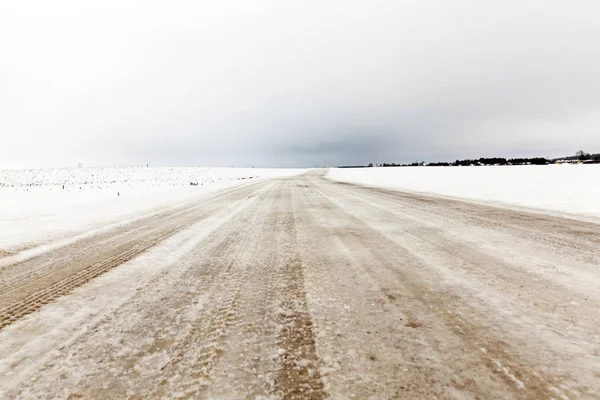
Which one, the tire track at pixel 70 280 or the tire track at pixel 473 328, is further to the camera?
the tire track at pixel 70 280

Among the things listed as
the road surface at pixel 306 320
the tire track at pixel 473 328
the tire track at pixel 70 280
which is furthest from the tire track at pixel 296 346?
the tire track at pixel 70 280

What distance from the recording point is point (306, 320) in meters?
2.34

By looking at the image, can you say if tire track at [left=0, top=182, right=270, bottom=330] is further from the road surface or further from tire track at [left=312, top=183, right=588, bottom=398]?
tire track at [left=312, top=183, right=588, bottom=398]

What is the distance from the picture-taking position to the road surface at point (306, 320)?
65.2 inches

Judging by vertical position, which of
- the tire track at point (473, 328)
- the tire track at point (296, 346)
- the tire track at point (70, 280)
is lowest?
the tire track at point (473, 328)

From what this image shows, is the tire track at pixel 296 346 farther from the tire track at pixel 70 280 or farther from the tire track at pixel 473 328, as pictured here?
the tire track at pixel 70 280

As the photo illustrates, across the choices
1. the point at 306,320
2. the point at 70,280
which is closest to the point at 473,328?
the point at 306,320

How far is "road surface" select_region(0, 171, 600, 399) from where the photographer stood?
1.66m

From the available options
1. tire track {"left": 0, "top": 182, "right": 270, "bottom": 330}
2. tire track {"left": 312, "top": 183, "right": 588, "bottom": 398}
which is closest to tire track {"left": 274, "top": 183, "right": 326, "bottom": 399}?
tire track {"left": 312, "top": 183, "right": 588, "bottom": 398}

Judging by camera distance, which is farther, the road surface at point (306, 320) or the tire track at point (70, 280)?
the tire track at point (70, 280)

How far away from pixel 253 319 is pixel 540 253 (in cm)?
415

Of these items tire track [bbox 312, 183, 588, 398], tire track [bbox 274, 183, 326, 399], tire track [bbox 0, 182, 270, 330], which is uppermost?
tire track [bbox 0, 182, 270, 330]

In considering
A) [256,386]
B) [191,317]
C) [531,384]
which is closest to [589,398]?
[531,384]

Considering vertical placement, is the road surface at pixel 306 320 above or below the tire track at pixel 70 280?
below
